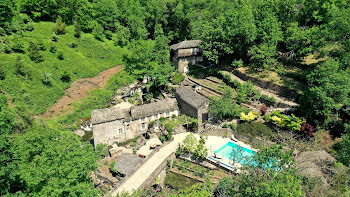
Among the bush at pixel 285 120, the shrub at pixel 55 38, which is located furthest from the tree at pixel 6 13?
the bush at pixel 285 120

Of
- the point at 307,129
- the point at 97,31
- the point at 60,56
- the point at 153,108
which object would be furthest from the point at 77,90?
the point at 307,129

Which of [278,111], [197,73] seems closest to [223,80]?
[197,73]

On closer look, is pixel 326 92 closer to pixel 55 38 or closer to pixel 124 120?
pixel 124 120

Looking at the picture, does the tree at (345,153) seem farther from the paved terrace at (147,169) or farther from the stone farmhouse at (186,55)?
the stone farmhouse at (186,55)

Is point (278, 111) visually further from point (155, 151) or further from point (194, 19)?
point (194, 19)

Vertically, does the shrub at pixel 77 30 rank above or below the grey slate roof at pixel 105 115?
above
